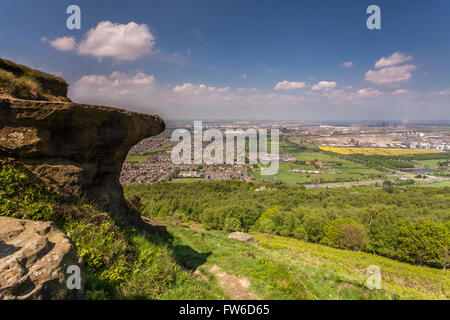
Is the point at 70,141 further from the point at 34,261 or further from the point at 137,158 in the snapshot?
the point at 137,158

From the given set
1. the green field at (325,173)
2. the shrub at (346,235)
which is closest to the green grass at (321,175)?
the green field at (325,173)

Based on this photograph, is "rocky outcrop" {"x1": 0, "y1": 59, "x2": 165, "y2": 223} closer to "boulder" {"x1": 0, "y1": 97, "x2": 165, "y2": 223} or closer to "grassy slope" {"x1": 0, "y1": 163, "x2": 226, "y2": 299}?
"boulder" {"x1": 0, "y1": 97, "x2": 165, "y2": 223}

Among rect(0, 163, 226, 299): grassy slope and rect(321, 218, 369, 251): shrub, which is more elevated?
rect(0, 163, 226, 299): grassy slope

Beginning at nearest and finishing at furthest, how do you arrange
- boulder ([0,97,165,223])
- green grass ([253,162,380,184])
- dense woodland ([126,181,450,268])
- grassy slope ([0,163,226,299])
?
grassy slope ([0,163,226,299]) < boulder ([0,97,165,223]) < dense woodland ([126,181,450,268]) < green grass ([253,162,380,184])

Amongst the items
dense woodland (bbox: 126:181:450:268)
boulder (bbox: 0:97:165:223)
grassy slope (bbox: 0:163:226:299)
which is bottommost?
dense woodland (bbox: 126:181:450:268)

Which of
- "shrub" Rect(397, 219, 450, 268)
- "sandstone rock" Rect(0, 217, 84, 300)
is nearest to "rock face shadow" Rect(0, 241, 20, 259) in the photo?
"sandstone rock" Rect(0, 217, 84, 300)

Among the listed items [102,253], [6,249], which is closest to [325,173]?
[102,253]
